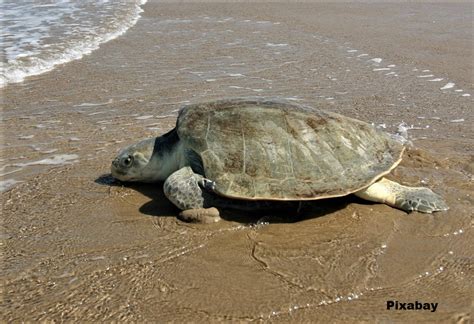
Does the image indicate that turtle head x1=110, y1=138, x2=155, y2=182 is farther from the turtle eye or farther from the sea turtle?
the sea turtle

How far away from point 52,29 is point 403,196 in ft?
32.5

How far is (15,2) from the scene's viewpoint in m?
15.6

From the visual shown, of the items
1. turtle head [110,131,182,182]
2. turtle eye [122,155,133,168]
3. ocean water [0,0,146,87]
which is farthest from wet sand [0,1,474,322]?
ocean water [0,0,146,87]

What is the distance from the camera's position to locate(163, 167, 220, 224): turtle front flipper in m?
3.46

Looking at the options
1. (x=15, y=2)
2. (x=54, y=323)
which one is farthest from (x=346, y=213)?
(x=15, y=2)

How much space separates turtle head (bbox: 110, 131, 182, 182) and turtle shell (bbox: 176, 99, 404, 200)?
0.27m

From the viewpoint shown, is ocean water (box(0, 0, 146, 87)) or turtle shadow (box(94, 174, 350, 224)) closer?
turtle shadow (box(94, 174, 350, 224))

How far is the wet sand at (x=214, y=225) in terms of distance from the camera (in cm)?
262

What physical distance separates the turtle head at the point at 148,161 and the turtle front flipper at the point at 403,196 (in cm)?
157

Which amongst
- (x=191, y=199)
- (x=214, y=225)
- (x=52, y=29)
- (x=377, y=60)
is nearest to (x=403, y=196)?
(x=214, y=225)

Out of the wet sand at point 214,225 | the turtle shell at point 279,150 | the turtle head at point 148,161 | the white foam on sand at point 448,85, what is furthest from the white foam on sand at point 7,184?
the white foam on sand at point 448,85

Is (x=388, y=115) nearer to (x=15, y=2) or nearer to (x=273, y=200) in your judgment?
(x=273, y=200)

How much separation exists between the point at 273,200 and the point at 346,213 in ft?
2.09

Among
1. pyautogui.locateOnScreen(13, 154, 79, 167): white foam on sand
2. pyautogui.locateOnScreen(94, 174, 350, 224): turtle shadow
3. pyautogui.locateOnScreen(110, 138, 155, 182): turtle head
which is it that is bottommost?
pyautogui.locateOnScreen(94, 174, 350, 224): turtle shadow
